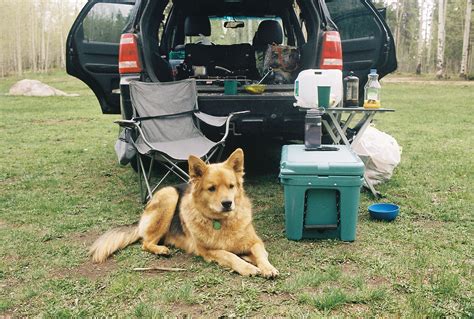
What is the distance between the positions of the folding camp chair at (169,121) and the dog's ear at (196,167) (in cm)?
100

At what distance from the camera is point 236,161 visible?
9.85 ft

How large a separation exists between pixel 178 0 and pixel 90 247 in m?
3.44

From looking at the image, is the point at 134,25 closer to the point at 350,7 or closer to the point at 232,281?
the point at 350,7

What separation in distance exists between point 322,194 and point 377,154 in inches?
57.1

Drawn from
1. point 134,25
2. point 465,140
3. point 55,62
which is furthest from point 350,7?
point 55,62

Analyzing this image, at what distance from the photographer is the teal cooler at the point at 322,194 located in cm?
307

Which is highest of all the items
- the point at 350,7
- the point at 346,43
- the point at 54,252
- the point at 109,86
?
the point at 350,7

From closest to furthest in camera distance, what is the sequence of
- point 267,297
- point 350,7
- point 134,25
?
1. point 267,297
2. point 134,25
3. point 350,7

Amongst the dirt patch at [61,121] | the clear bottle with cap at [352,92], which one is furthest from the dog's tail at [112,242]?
the dirt patch at [61,121]

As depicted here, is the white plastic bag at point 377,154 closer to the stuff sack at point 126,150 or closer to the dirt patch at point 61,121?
the stuff sack at point 126,150

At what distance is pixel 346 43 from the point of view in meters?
5.03

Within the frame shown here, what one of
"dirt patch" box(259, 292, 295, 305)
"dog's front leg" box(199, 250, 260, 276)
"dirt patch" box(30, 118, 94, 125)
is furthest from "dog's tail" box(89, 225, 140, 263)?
"dirt patch" box(30, 118, 94, 125)

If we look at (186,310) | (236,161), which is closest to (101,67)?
(236,161)

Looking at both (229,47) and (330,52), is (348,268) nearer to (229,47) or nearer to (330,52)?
(330,52)
